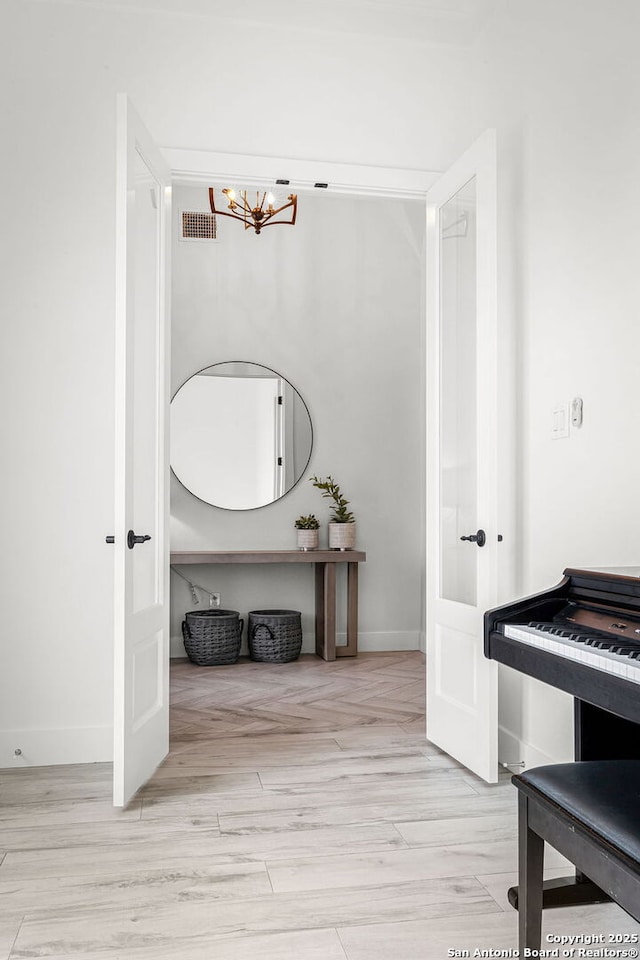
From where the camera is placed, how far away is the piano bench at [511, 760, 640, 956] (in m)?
1.34

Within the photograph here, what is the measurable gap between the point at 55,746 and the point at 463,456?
6.53 feet

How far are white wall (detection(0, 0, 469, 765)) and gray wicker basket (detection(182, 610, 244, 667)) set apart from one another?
1.93m

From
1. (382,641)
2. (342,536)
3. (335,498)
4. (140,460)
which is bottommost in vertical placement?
(382,641)

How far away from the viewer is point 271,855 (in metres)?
2.33

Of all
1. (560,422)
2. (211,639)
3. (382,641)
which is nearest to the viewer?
(560,422)

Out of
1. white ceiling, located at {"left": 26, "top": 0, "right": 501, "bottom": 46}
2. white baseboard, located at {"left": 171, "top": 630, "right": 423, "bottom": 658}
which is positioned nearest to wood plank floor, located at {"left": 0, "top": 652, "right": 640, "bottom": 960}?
Answer: white baseboard, located at {"left": 171, "top": 630, "right": 423, "bottom": 658}

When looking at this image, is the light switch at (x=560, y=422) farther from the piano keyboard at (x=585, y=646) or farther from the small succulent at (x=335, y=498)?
the small succulent at (x=335, y=498)

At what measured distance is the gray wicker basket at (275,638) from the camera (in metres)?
5.28

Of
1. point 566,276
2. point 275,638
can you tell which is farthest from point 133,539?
point 275,638

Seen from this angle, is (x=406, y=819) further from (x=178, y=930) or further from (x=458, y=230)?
(x=458, y=230)

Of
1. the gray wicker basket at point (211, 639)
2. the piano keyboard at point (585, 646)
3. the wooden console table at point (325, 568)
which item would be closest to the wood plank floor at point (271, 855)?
the piano keyboard at point (585, 646)

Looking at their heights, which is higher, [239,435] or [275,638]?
[239,435]

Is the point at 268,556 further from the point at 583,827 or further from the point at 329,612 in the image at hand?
the point at 583,827

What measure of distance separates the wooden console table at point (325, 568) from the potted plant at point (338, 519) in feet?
0.24
